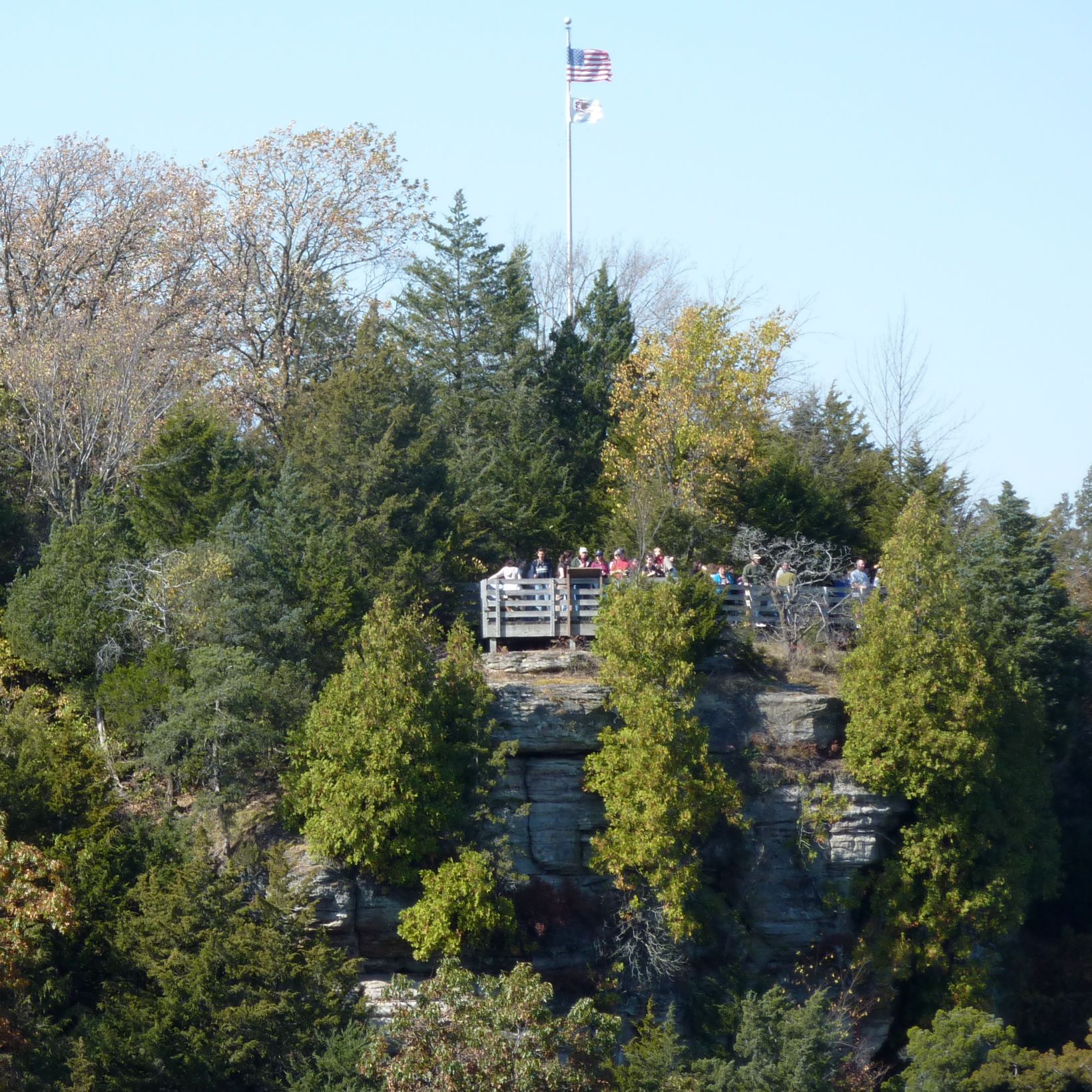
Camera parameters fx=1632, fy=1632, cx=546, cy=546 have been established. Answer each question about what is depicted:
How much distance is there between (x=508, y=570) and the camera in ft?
111

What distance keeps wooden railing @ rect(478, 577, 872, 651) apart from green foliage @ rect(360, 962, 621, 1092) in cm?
1001

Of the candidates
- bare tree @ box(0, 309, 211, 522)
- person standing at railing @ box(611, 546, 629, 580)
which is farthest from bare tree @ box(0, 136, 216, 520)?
person standing at railing @ box(611, 546, 629, 580)

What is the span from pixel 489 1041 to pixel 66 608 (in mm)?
14079

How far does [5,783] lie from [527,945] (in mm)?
9460

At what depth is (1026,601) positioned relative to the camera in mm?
37031

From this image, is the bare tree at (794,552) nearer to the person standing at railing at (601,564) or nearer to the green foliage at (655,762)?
the person standing at railing at (601,564)

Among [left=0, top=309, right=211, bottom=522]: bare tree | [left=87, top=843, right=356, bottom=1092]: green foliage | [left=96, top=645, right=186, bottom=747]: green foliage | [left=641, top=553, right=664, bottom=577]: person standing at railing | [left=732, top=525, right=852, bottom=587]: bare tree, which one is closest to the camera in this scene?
[left=87, top=843, right=356, bottom=1092]: green foliage

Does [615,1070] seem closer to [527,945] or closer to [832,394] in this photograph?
[527,945]

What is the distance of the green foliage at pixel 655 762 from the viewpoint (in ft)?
94.9

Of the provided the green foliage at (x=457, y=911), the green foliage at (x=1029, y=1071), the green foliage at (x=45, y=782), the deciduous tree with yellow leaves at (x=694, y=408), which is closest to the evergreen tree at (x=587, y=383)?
the deciduous tree with yellow leaves at (x=694, y=408)

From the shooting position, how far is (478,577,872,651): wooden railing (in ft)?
109

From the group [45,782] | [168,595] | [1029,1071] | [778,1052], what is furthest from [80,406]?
[1029,1071]

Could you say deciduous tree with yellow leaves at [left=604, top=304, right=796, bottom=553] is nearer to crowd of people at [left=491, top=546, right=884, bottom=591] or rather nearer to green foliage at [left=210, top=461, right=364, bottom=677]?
crowd of people at [left=491, top=546, right=884, bottom=591]

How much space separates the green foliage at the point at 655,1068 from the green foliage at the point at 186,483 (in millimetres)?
14356
